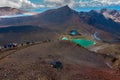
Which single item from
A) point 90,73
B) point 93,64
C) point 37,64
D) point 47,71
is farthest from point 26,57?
point 93,64

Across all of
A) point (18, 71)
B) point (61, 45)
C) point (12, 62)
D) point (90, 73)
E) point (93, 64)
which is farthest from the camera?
point (61, 45)

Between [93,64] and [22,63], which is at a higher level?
[22,63]

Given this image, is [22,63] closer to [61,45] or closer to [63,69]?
[63,69]

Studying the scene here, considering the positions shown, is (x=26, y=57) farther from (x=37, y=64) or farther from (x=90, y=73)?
(x=90, y=73)

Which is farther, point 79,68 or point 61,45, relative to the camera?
point 61,45

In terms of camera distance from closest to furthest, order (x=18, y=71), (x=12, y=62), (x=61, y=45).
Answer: (x=18, y=71)
(x=12, y=62)
(x=61, y=45)

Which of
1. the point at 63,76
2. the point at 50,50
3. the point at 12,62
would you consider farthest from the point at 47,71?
the point at 50,50
